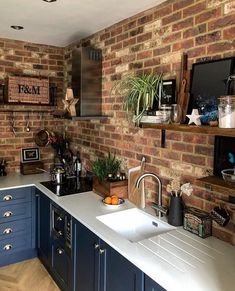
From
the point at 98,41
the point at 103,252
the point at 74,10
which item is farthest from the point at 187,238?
the point at 98,41

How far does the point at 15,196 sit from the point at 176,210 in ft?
5.72

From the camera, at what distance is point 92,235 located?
1.82m

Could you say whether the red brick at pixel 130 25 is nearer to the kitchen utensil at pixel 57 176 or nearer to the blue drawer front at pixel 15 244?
the kitchen utensil at pixel 57 176

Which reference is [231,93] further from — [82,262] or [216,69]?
[82,262]

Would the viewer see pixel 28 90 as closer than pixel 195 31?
No

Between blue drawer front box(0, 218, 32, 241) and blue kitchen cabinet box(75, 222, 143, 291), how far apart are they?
1.05m

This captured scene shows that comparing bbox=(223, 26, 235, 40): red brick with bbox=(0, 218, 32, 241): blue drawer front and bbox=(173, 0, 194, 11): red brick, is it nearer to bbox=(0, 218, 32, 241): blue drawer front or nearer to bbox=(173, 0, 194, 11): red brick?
bbox=(173, 0, 194, 11): red brick

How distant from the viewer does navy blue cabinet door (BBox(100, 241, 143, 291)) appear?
4.69 ft

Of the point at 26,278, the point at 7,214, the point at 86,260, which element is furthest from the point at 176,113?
the point at 26,278

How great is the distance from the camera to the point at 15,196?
2807 millimetres

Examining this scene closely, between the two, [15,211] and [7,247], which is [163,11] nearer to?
[15,211]

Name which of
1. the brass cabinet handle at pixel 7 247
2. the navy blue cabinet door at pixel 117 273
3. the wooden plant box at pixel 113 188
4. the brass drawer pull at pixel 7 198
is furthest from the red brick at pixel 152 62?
the brass cabinet handle at pixel 7 247

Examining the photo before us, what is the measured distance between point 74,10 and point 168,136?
4.25 ft

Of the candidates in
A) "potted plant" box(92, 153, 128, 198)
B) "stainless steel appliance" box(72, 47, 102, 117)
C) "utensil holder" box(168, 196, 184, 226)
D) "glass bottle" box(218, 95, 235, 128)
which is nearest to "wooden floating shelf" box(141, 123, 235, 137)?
"glass bottle" box(218, 95, 235, 128)
